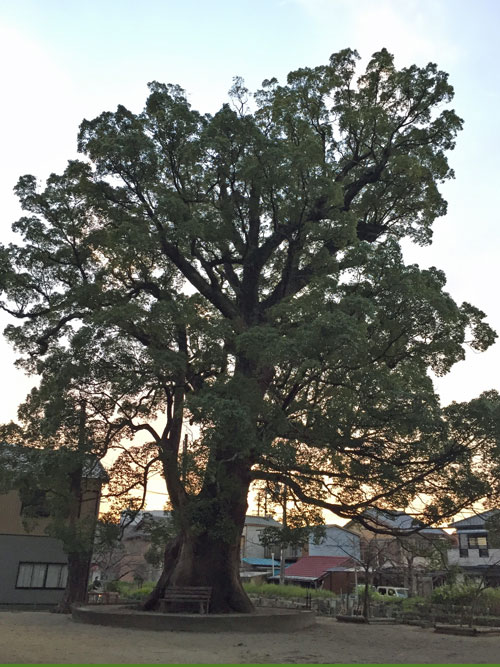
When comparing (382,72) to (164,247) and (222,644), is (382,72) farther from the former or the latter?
(222,644)

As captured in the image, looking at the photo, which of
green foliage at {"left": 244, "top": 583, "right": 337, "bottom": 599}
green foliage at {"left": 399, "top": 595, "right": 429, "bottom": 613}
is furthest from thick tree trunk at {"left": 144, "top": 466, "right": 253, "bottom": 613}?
green foliage at {"left": 244, "top": 583, "right": 337, "bottom": 599}

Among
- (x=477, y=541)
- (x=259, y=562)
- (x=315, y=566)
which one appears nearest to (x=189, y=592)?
(x=477, y=541)

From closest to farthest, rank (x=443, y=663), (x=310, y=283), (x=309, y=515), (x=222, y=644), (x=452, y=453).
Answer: (x=443, y=663) < (x=222, y=644) < (x=452, y=453) < (x=310, y=283) < (x=309, y=515)

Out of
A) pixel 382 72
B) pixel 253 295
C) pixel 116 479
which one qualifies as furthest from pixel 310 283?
pixel 116 479

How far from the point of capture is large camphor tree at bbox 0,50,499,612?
39.6ft

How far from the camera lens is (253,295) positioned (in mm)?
16688

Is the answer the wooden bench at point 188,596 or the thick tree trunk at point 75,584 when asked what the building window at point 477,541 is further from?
the wooden bench at point 188,596

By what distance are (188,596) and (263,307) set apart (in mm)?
8003

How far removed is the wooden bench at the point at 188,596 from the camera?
13664mm

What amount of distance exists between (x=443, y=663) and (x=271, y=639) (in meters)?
3.78

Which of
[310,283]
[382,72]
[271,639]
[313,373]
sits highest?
[382,72]

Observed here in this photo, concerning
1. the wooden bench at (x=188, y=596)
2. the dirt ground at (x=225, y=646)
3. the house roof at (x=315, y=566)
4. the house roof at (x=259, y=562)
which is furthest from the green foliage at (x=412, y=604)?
the house roof at (x=259, y=562)

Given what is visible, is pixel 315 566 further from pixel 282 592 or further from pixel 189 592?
pixel 189 592

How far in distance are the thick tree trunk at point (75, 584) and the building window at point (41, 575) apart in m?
5.32
